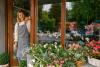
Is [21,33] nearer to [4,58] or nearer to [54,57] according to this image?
[4,58]

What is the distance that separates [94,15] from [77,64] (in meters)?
2.17

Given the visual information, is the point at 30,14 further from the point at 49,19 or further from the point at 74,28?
the point at 74,28

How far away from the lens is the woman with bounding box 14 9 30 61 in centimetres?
641

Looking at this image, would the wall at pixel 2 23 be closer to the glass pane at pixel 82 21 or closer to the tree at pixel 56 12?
the tree at pixel 56 12

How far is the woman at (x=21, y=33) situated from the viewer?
21.0 ft

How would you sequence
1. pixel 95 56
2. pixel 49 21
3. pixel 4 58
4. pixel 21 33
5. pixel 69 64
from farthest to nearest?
pixel 4 58, pixel 21 33, pixel 49 21, pixel 95 56, pixel 69 64

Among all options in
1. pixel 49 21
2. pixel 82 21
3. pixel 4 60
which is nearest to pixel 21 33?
pixel 49 21

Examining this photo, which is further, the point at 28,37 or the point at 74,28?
the point at 28,37

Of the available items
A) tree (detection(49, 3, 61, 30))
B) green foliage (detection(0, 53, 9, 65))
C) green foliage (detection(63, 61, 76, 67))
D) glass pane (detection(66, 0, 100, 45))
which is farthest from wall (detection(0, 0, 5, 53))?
green foliage (detection(63, 61, 76, 67))

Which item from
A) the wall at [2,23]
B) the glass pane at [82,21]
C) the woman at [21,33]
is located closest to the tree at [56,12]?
the glass pane at [82,21]

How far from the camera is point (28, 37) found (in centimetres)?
655

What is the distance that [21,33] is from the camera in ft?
→ 21.2

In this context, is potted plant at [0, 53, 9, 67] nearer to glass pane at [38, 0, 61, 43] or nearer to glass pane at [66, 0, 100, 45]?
glass pane at [38, 0, 61, 43]

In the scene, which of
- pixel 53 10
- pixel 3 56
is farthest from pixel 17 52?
pixel 53 10
